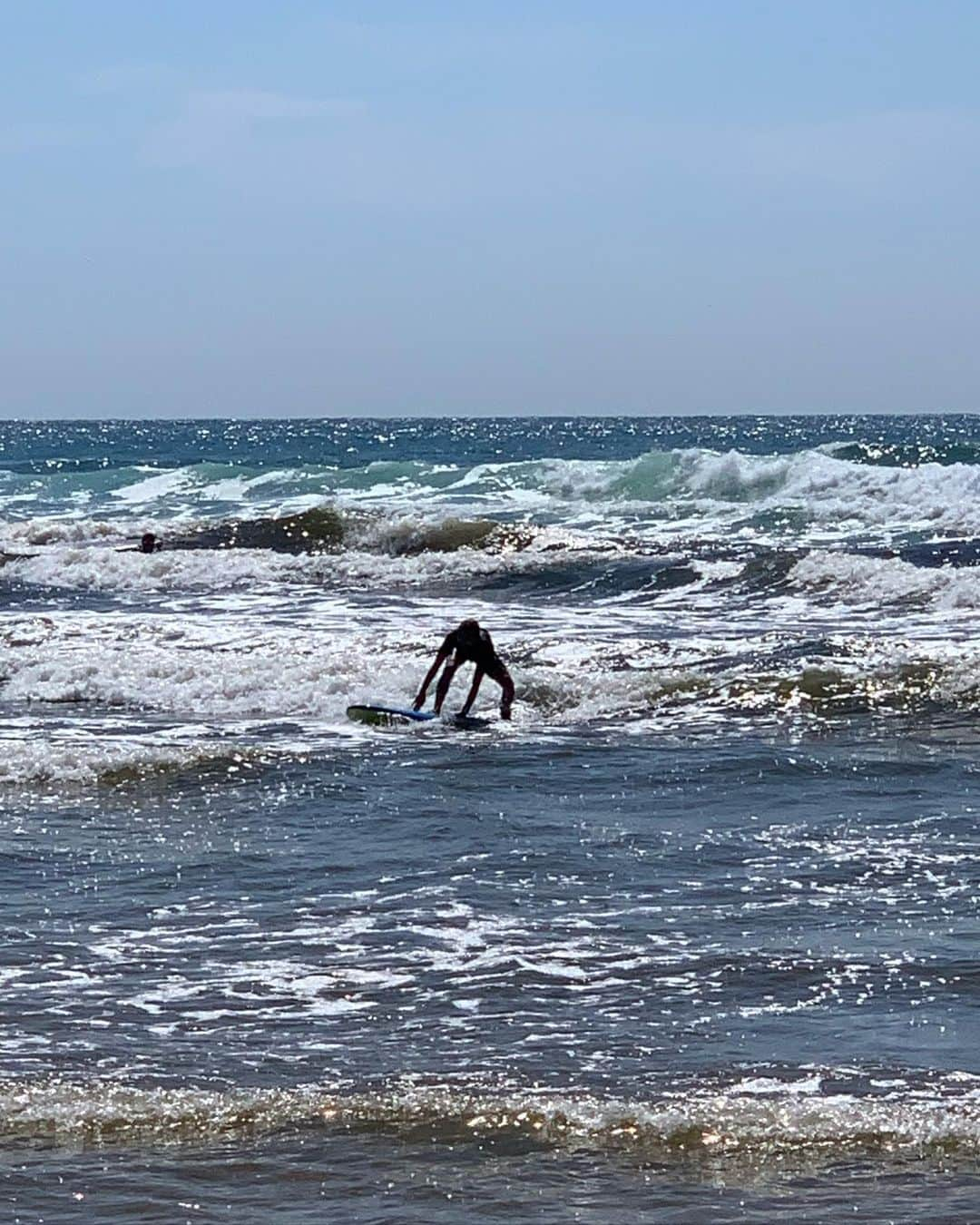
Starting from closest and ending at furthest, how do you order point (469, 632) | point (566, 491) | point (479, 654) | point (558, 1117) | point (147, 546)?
point (558, 1117) < point (479, 654) < point (469, 632) < point (147, 546) < point (566, 491)

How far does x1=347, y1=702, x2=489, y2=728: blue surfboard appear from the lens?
18.2 m

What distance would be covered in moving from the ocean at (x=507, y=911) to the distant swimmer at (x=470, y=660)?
53cm

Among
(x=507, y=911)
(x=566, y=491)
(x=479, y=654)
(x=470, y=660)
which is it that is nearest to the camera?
(x=507, y=911)

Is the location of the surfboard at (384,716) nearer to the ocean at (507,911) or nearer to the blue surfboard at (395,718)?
the blue surfboard at (395,718)

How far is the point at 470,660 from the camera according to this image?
19719 mm

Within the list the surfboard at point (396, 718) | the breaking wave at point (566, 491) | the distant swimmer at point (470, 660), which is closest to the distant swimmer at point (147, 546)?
the breaking wave at point (566, 491)

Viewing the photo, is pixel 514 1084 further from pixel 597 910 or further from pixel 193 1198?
pixel 597 910

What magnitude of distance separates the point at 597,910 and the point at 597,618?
15.5 m

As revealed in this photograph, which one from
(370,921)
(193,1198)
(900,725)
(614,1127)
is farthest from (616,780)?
(193,1198)

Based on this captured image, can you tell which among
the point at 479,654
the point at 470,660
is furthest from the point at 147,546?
the point at 479,654

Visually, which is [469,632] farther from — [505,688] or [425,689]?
[425,689]

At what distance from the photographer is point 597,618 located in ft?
85.4

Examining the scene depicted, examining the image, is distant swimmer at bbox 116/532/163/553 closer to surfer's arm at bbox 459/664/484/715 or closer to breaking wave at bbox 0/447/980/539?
breaking wave at bbox 0/447/980/539

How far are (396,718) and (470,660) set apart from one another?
65.9 inches
